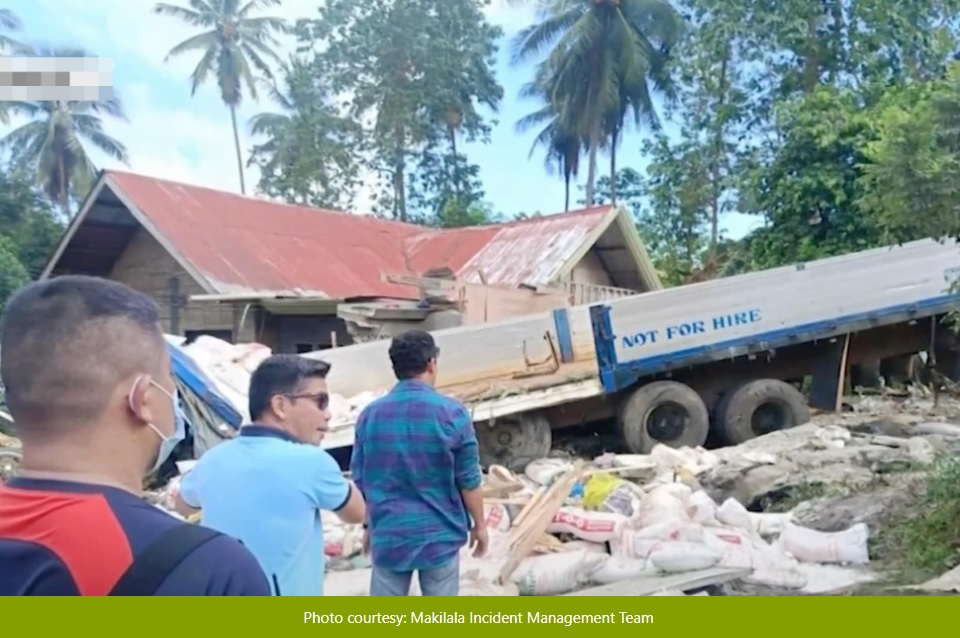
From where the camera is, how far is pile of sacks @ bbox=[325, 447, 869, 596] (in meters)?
4.97

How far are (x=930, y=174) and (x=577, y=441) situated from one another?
19.1ft

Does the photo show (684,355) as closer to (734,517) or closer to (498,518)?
(734,517)

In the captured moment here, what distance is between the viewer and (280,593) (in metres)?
2.41

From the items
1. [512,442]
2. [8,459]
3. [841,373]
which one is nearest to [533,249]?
[841,373]

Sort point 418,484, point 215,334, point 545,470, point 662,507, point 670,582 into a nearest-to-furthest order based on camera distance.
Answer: point 418,484
point 670,582
point 662,507
point 545,470
point 215,334

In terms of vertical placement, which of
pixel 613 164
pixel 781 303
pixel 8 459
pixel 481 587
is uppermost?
pixel 613 164

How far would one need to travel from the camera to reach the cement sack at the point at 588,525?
564 cm

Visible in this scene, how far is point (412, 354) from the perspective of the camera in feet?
11.2

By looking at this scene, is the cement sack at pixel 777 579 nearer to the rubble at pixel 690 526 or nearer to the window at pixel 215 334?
the rubble at pixel 690 526

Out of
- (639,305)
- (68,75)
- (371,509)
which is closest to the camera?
(68,75)

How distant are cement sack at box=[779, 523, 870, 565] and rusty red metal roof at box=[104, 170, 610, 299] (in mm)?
8520

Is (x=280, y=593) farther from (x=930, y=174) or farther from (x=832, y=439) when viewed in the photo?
(x=832, y=439)

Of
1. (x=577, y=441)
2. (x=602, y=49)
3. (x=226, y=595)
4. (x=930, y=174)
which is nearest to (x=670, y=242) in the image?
(x=602, y=49)

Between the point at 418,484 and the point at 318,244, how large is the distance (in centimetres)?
1262
